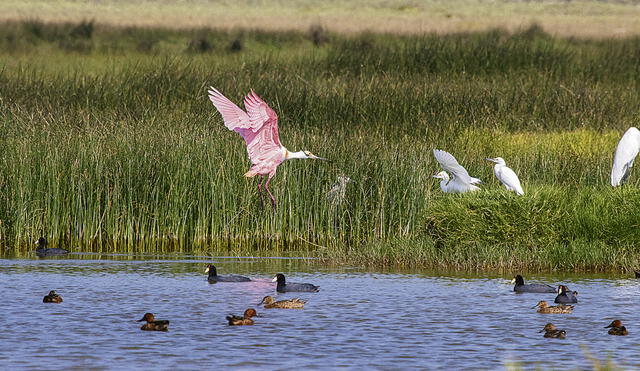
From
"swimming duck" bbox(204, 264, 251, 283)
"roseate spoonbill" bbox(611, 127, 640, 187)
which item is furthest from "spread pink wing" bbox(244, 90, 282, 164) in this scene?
"roseate spoonbill" bbox(611, 127, 640, 187)

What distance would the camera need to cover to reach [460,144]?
74.3ft

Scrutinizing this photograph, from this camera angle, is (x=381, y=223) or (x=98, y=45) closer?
(x=381, y=223)

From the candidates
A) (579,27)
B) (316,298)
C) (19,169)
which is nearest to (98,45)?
(579,27)

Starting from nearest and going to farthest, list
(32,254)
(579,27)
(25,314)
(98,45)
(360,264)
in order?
1. (25,314)
2. (360,264)
3. (32,254)
4. (98,45)
5. (579,27)

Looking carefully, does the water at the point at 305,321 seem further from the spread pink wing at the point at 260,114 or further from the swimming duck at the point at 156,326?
the spread pink wing at the point at 260,114

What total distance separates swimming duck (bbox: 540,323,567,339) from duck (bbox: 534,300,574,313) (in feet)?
A: 3.40

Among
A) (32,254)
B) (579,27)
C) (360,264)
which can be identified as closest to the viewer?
(360,264)

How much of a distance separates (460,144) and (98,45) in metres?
31.0

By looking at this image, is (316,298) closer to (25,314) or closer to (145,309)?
(145,309)

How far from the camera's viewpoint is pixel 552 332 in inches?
446

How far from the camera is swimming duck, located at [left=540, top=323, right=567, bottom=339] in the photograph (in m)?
11.3

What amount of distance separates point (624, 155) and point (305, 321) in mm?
6006

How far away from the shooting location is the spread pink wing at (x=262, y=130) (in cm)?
1573

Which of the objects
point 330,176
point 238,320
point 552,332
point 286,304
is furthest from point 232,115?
point 552,332
